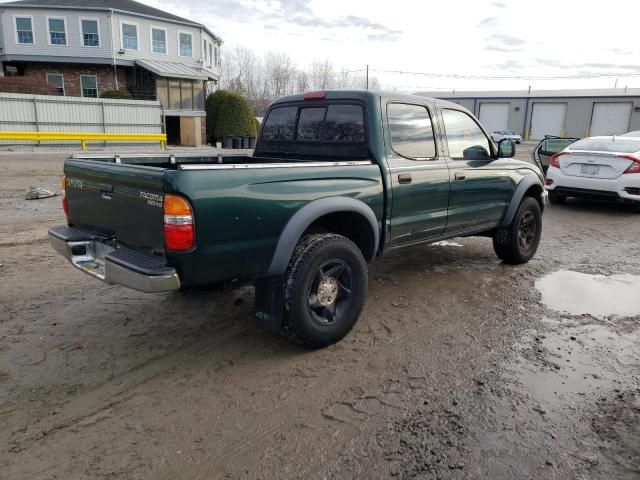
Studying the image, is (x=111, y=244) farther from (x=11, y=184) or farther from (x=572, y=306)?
(x=11, y=184)

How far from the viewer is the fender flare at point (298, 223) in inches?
137

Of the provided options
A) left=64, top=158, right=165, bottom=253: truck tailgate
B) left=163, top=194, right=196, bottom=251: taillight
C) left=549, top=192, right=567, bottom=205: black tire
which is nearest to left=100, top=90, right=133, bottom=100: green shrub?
left=549, top=192, right=567, bottom=205: black tire

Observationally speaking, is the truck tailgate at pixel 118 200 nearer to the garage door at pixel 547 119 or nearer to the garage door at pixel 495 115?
the garage door at pixel 547 119

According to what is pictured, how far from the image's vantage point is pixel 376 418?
3021 mm

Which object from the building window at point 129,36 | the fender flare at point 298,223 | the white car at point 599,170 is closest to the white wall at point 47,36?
the building window at point 129,36

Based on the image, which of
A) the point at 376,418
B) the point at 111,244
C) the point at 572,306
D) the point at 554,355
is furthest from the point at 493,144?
the point at 111,244

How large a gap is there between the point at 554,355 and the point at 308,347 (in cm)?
189

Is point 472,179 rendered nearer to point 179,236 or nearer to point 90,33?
point 179,236

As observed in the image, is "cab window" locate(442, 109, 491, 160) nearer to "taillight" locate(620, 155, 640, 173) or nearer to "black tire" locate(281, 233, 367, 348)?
"black tire" locate(281, 233, 367, 348)

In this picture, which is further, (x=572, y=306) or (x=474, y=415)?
(x=572, y=306)

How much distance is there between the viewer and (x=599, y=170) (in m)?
9.82

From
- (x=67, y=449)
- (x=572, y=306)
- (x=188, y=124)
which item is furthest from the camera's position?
(x=188, y=124)

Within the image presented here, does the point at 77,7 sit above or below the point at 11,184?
above

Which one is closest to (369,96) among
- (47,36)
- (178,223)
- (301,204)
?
(301,204)
